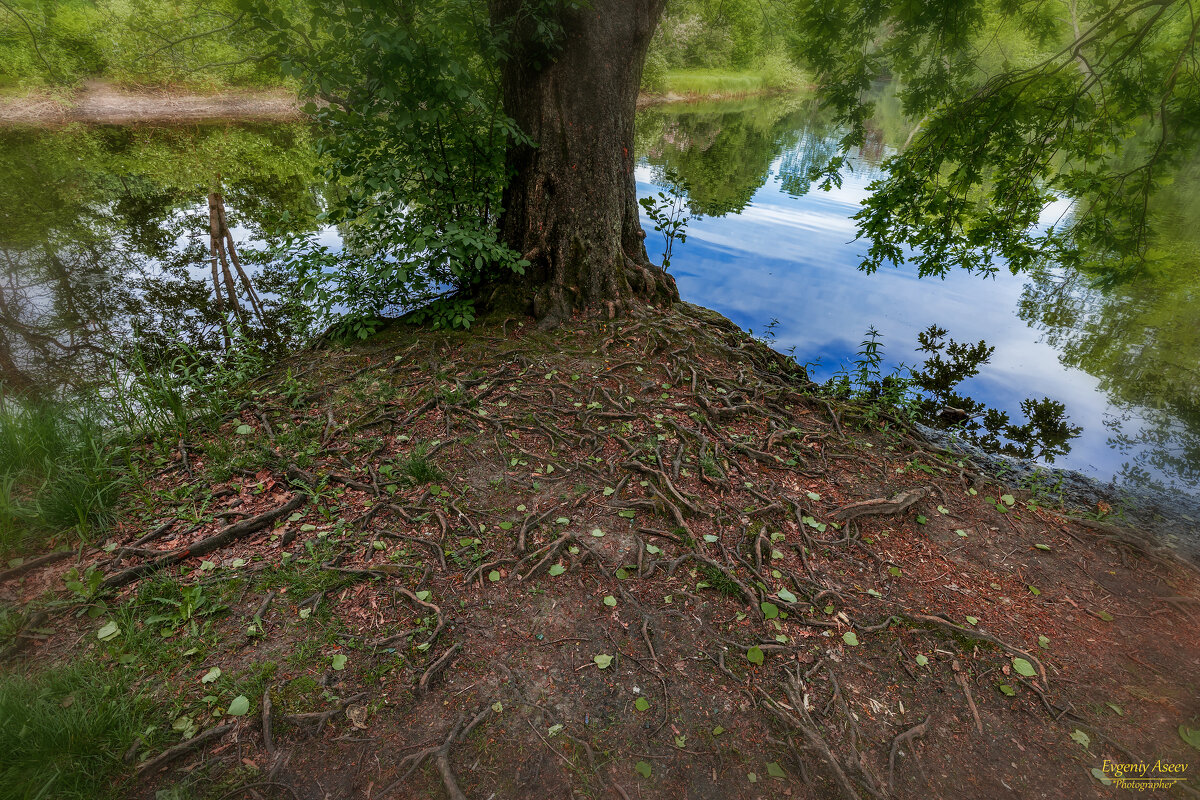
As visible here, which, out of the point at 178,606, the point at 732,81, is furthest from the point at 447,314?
the point at 732,81

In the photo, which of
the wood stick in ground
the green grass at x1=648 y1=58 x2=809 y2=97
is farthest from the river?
the green grass at x1=648 y1=58 x2=809 y2=97

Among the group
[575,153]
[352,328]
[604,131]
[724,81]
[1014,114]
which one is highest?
[724,81]

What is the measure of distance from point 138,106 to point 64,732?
31060mm

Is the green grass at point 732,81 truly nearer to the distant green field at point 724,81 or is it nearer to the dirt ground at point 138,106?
the distant green field at point 724,81

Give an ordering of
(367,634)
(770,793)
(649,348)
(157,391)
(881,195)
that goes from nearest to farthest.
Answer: (770,793), (367,634), (157,391), (649,348), (881,195)

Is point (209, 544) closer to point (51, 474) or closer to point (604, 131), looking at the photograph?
point (51, 474)

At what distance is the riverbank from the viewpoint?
20562 millimetres

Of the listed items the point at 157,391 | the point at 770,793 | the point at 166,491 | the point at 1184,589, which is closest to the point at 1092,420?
the point at 1184,589

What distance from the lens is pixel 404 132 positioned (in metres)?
5.04

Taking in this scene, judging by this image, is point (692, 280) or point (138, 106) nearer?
point (692, 280)

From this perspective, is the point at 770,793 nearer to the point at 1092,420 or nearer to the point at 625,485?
the point at 625,485

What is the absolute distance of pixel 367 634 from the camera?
3.09 meters

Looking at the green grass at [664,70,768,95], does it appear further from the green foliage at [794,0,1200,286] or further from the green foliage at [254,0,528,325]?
the green foliage at [254,0,528,325]

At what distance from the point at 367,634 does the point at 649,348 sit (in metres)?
4.26
